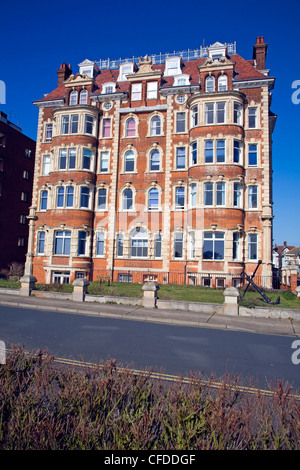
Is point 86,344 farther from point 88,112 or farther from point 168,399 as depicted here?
point 88,112

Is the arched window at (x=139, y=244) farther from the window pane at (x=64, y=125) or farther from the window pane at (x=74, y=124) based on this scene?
the window pane at (x=64, y=125)

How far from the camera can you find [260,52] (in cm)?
2642

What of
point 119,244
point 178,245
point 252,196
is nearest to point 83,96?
point 119,244

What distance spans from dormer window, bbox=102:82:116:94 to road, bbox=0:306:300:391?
75.6 ft

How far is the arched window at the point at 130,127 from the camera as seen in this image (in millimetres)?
27234

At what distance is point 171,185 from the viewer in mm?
25547

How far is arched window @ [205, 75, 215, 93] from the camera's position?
982 inches

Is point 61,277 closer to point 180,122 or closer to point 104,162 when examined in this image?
point 104,162

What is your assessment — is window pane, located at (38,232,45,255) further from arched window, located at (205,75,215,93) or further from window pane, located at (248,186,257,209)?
arched window, located at (205,75,215,93)

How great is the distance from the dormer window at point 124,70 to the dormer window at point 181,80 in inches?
219

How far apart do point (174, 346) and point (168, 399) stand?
17.1 ft

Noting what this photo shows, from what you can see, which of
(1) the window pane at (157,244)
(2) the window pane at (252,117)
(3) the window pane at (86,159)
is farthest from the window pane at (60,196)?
(2) the window pane at (252,117)

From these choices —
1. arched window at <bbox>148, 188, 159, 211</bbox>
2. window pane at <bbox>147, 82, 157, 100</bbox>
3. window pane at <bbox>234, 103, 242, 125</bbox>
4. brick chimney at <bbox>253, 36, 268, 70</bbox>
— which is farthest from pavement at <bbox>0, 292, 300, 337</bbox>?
brick chimney at <bbox>253, 36, 268, 70</bbox>
